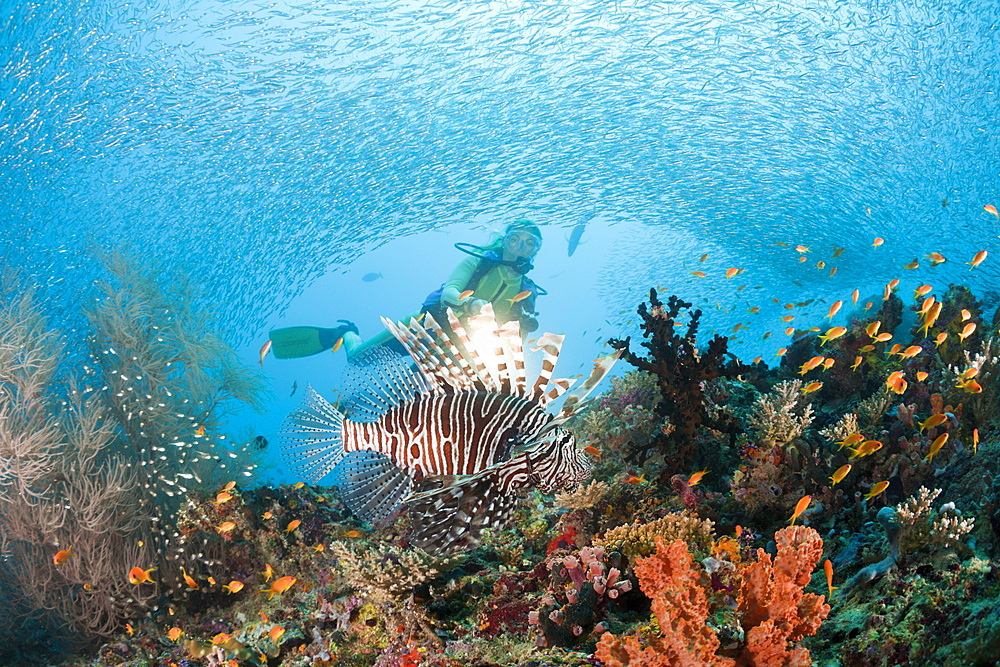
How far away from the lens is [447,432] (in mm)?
2605

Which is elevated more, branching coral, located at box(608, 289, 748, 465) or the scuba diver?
the scuba diver

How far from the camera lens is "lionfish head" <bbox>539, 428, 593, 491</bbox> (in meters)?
2.36

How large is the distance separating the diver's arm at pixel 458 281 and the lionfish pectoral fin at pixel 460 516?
20.4ft

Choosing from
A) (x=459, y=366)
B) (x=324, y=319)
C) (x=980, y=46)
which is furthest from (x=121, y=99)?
(x=324, y=319)

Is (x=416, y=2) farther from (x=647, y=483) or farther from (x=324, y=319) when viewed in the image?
(x=324, y=319)

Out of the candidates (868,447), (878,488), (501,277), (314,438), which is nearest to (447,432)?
(314,438)

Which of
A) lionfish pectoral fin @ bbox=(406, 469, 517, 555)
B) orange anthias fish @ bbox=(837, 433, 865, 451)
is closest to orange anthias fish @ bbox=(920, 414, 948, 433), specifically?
orange anthias fish @ bbox=(837, 433, 865, 451)

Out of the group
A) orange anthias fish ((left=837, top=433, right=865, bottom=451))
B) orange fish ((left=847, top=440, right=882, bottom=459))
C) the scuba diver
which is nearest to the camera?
orange fish ((left=847, top=440, right=882, bottom=459))

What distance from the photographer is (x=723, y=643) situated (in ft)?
6.36

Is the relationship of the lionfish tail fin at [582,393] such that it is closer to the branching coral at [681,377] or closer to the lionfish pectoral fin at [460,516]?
the lionfish pectoral fin at [460,516]

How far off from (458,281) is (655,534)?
23.6 ft

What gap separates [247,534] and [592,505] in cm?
428

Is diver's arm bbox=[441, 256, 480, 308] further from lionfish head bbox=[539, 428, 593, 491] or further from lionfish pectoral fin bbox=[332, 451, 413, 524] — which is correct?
lionfish head bbox=[539, 428, 593, 491]

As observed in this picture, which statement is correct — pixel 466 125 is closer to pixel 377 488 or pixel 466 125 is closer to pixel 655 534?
pixel 377 488
